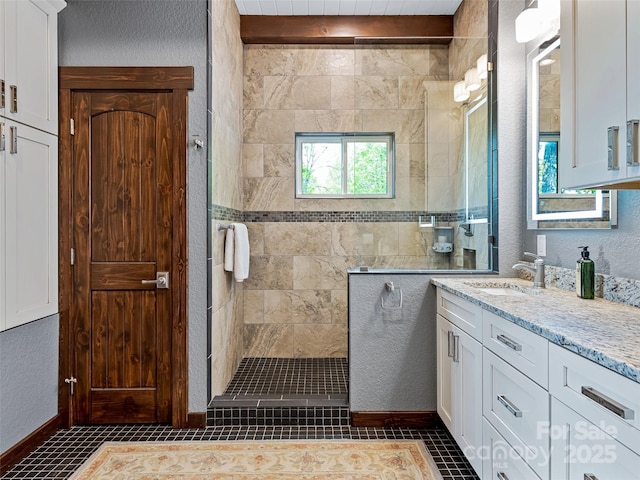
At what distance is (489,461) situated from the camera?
1.76 meters

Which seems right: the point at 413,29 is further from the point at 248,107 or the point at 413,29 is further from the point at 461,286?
the point at 461,286

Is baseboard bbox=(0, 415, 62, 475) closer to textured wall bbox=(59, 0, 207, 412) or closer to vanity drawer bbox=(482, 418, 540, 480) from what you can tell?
textured wall bbox=(59, 0, 207, 412)

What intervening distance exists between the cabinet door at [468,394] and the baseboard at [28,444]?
2.24 meters

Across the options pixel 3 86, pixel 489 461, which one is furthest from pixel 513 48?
pixel 3 86

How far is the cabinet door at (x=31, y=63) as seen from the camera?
211 centimetres

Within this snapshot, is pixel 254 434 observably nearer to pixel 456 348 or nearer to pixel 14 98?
pixel 456 348

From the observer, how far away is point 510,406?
5.15 feet

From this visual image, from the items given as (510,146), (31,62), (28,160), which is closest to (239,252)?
(28,160)

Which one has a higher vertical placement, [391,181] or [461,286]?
[391,181]

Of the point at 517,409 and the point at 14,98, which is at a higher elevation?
the point at 14,98

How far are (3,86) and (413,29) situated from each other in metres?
2.88

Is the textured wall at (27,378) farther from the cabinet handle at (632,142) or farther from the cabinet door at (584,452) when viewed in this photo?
the cabinet handle at (632,142)

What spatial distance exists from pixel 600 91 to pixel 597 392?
973mm

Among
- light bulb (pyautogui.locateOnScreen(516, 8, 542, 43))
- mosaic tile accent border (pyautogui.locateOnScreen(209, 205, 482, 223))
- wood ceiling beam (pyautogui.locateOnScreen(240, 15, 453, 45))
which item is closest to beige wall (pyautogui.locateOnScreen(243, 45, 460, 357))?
mosaic tile accent border (pyautogui.locateOnScreen(209, 205, 482, 223))
